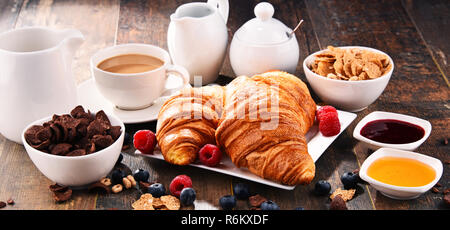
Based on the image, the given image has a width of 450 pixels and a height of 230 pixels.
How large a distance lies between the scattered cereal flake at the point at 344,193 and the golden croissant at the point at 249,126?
9 cm

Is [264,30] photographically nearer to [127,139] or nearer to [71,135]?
[127,139]

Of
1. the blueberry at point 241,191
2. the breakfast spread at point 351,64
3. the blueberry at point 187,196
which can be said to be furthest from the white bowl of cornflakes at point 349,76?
the blueberry at point 187,196

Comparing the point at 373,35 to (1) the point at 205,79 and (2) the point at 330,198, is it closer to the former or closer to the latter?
(1) the point at 205,79

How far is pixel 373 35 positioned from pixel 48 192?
167 centimetres

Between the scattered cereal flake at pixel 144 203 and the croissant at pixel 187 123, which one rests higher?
the croissant at pixel 187 123

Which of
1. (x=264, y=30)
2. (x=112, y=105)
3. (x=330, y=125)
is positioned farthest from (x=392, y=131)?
(x=112, y=105)

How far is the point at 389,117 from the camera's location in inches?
78.4

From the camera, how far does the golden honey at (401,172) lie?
1676 millimetres

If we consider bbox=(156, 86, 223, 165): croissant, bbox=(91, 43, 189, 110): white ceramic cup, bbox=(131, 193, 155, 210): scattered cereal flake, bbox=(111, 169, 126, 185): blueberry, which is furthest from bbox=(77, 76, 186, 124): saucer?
bbox=(131, 193, 155, 210): scattered cereal flake

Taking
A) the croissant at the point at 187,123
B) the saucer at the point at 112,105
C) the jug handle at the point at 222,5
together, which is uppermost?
the jug handle at the point at 222,5

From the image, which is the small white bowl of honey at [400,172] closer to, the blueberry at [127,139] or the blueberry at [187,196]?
the blueberry at [187,196]

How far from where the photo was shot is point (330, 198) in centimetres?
169

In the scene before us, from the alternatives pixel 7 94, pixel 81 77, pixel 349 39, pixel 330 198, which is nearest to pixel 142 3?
pixel 81 77
